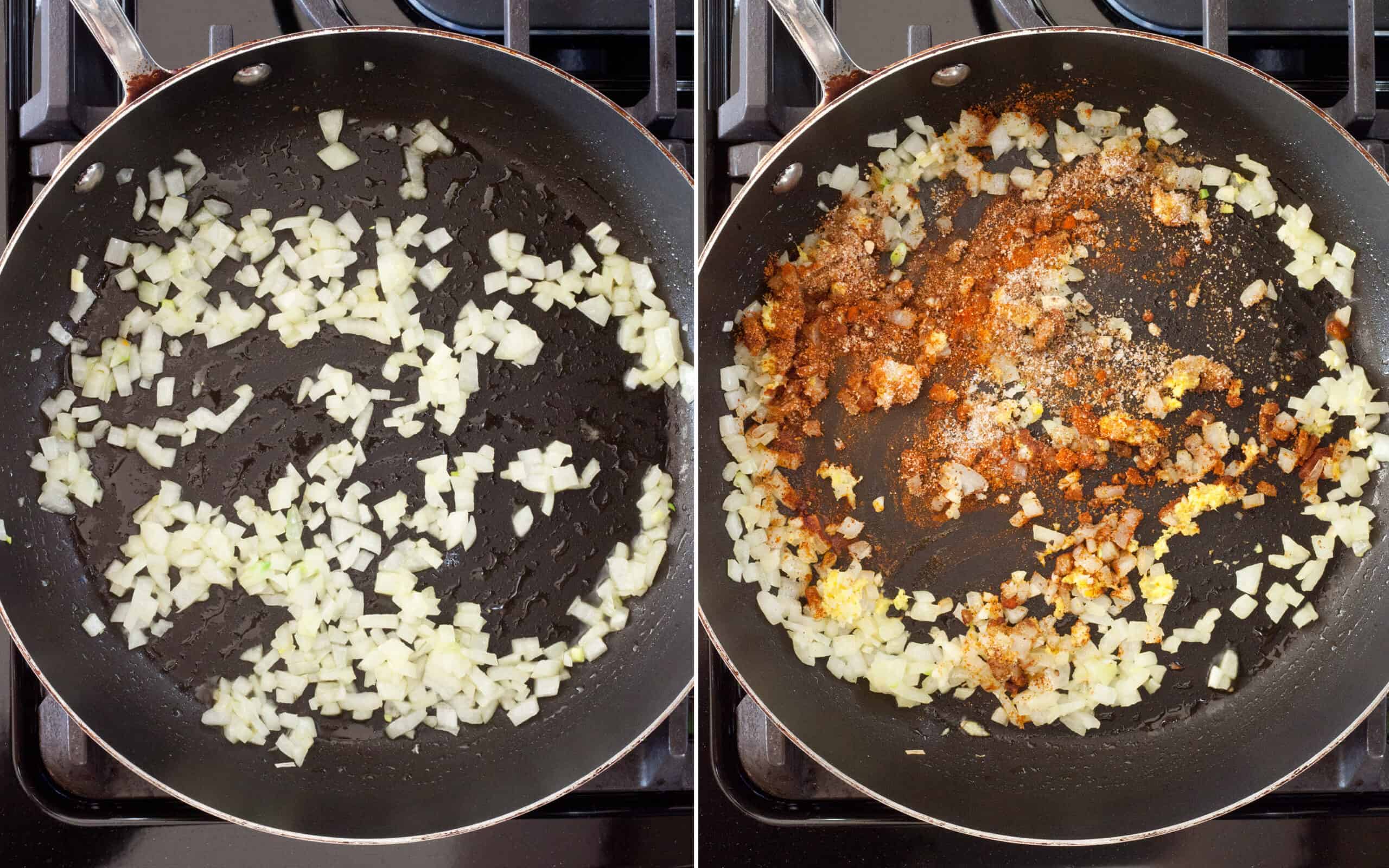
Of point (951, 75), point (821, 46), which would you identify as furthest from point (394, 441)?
point (951, 75)

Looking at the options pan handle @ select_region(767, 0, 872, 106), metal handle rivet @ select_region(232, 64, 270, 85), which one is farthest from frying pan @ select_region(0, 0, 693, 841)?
pan handle @ select_region(767, 0, 872, 106)

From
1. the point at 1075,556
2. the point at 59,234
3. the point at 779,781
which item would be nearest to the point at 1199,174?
the point at 1075,556

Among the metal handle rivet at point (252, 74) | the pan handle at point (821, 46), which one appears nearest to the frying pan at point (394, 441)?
the metal handle rivet at point (252, 74)

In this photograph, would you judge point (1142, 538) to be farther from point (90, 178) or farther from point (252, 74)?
point (90, 178)

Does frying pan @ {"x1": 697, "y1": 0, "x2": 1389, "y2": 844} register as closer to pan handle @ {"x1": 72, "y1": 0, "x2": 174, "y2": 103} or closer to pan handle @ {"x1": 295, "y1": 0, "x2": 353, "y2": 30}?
pan handle @ {"x1": 295, "y1": 0, "x2": 353, "y2": 30}

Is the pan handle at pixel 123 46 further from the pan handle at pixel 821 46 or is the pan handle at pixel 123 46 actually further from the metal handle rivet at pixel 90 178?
the pan handle at pixel 821 46
